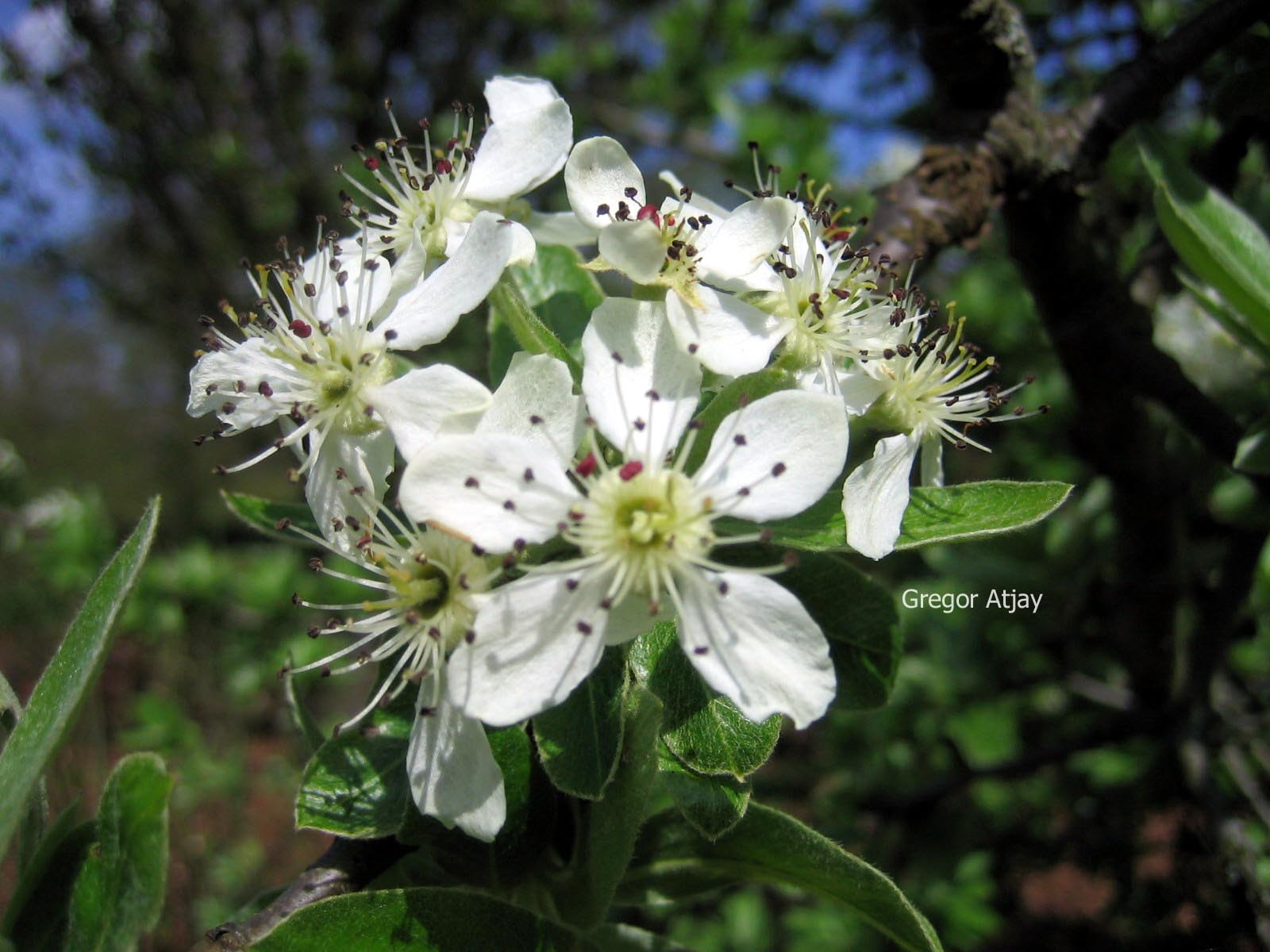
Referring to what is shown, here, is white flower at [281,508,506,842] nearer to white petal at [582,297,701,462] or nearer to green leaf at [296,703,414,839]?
green leaf at [296,703,414,839]

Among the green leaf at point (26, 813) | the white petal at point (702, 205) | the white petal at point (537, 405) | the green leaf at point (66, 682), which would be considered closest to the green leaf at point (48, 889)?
the green leaf at point (26, 813)

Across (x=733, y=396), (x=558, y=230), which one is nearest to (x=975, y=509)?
(x=733, y=396)

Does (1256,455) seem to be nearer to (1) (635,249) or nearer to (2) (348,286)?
(1) (635,249)

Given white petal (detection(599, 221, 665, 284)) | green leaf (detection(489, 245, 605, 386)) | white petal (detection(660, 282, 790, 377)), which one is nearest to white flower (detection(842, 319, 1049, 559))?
white petal (detection(660, 282, 790, 377))

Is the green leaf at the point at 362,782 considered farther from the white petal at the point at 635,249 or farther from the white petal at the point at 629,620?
the white petal at the point at 635,249

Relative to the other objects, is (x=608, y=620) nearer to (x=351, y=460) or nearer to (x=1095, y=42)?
(x=351, y=460)

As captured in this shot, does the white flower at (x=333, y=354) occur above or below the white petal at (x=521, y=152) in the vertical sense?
below

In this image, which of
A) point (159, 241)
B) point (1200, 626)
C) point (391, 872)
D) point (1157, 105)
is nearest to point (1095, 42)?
point (1157, 105)
